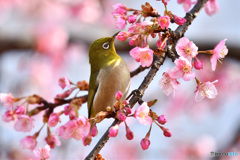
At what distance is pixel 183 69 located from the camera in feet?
5.67

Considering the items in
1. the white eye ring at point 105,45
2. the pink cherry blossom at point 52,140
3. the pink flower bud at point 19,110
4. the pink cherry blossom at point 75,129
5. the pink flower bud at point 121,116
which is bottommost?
the pink cherry blossom at point 52,140

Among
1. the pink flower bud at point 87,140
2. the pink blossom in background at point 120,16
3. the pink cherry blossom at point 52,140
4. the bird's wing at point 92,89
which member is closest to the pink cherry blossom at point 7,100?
the pink cherry blossom at point 52,140

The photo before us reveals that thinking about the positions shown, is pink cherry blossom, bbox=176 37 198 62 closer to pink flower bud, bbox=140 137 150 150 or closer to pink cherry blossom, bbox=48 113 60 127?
pink flower bud, bbox=140 137 150 150

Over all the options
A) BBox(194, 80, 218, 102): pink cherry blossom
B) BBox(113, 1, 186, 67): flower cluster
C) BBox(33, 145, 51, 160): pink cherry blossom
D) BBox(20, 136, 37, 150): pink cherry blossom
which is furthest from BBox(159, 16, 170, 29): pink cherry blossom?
BBox(20, 136, 37, 150): pink cherry blossom

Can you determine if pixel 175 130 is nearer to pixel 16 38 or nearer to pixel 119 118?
pixel 16 38

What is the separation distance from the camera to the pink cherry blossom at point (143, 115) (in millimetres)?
1668

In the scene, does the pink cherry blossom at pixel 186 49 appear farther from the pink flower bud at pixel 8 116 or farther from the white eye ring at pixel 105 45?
the pink flower bud at pixel 8 116

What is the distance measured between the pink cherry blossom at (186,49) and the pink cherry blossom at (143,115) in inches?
12.5

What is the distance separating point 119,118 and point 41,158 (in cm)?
50

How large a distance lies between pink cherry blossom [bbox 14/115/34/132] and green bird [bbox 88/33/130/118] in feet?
1.42

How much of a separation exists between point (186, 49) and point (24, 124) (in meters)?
1.21

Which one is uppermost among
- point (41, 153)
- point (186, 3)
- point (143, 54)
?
point (186, 3)

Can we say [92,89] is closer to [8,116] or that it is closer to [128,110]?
[8,116]

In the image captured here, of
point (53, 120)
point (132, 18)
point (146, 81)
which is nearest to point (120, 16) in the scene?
point (132, 18)
